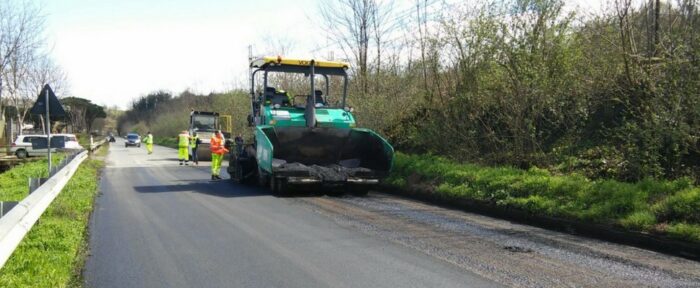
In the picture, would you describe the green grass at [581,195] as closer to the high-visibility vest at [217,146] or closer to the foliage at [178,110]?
the high-visibility vest at [217,146]

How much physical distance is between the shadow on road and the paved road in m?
1.73

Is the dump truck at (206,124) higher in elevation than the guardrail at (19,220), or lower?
higher

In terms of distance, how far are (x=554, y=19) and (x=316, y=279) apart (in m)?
8.40

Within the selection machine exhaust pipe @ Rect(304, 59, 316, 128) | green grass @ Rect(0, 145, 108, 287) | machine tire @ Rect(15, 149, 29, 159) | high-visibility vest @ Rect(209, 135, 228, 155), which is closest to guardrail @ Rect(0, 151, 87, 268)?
green grass @ Rect(0, 145, 108, 287)

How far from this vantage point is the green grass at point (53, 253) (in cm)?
530

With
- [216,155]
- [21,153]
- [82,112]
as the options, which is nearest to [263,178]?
[216,155]

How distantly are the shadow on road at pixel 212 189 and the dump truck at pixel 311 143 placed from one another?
449mm

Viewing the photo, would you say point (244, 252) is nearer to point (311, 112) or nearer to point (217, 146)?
point (311, 112)

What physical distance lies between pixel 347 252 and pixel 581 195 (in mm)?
4279

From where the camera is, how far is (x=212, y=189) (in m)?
14.1

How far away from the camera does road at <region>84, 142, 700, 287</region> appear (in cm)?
562

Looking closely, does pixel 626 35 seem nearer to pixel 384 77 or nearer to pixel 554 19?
pixel 554 19

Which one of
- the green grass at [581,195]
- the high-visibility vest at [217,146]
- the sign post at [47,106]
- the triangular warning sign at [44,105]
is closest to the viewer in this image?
the green grass at [581,195]

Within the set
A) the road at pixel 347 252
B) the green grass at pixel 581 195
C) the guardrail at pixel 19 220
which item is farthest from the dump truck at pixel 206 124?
the guardrail at pixel 19 220
